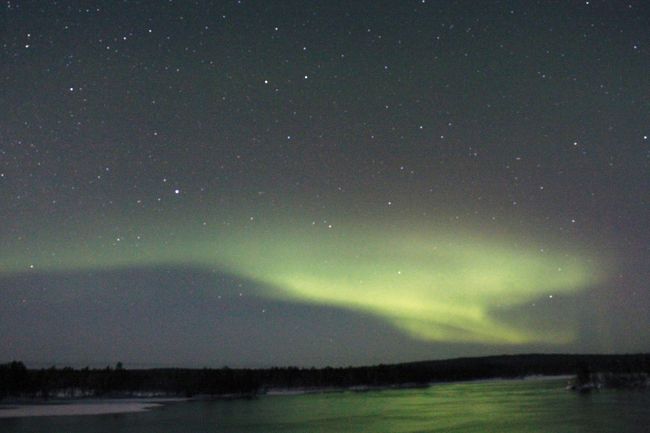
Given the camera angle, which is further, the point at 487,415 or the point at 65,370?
the point at 65,370

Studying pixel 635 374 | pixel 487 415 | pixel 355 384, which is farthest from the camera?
pixel 355 384

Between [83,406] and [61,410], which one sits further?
[83,406]

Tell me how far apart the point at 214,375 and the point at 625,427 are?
242ft

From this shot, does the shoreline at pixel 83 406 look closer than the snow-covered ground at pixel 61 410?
No

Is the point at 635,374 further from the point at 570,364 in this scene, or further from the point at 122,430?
the point at 122,430

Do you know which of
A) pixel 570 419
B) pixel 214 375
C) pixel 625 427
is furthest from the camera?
pixel 214 375

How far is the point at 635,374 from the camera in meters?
102

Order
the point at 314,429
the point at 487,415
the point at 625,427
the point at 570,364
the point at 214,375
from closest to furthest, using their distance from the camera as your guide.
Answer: the point at 625,427 < the point at 314,429 < the point at 487,415 < the point at 214,375 < the point at 570,364

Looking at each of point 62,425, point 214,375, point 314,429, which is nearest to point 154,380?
point 214,375

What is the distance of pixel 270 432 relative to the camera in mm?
29250

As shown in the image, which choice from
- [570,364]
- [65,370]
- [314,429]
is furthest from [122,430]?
[570,364]

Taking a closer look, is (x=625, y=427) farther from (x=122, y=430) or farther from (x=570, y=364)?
(x=570, y=364)

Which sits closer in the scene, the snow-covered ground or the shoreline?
the snow-covered ground

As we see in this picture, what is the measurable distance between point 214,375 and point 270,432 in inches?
2673
